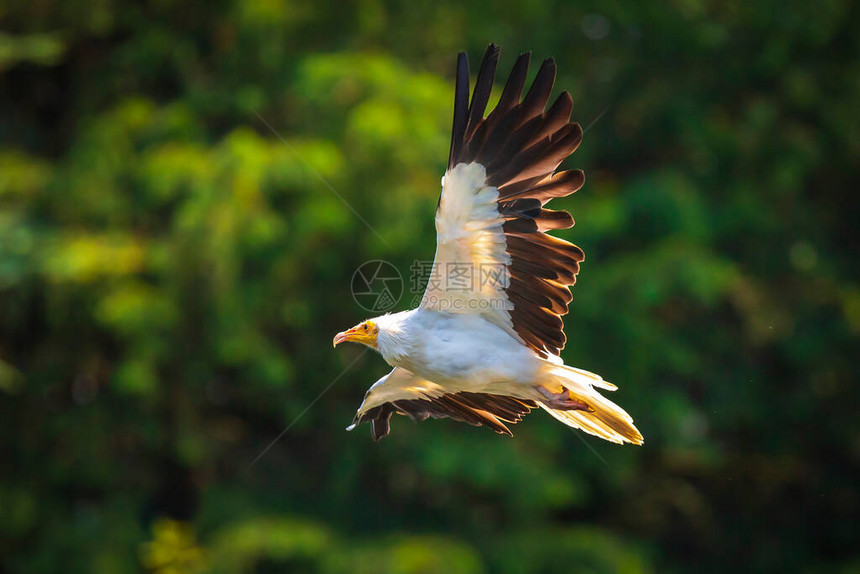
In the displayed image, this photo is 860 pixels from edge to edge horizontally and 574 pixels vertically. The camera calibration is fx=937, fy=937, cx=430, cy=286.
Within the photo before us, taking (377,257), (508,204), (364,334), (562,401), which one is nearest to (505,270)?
(508,204)

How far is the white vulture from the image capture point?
4.20 m

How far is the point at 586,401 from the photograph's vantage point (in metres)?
4.69

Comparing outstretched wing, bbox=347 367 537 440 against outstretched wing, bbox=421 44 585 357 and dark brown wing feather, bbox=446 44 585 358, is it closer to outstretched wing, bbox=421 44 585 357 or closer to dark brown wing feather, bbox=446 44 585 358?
outstretched wing, bbox=421 44 585 357

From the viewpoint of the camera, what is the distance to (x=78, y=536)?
404 inches

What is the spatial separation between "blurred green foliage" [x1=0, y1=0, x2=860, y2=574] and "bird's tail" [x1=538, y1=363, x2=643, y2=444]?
448cm

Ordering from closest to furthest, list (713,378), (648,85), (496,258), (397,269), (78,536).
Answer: (496,258) → (397,269) → (78,536) → (713,378) → (648,85)

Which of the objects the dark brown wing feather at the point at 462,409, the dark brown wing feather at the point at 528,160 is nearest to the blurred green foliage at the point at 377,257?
the dark brown wing feather at the point at 462,409

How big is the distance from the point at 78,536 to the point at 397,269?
4670mm

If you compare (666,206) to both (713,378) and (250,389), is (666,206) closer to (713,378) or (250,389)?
(713,378)

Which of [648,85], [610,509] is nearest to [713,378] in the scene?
[610,509]

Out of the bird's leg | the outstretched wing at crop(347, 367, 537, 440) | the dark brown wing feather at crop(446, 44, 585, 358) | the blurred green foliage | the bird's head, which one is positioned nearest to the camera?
the dark brown wing feather at crop(446, 44, 585, 358)

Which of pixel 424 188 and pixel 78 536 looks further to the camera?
pixel 78 536

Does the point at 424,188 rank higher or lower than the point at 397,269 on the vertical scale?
higher

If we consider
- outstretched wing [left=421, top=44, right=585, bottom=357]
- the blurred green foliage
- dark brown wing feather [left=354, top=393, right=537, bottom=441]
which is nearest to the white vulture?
outstretched wing [left=421, top=44, right=585, bottom=357]
